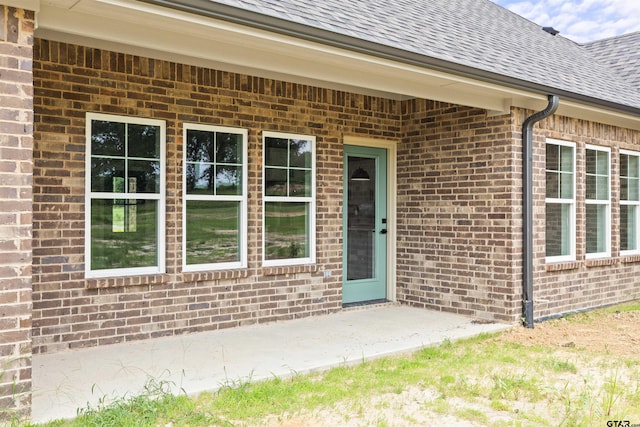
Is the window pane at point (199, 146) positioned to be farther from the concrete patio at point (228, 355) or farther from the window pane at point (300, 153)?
the concrete patio at point (228, 355)

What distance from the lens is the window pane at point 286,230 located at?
7246 millimetres

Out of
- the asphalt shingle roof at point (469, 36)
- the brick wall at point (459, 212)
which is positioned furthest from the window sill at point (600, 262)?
the asphalt shingle roof at point (469, 36)

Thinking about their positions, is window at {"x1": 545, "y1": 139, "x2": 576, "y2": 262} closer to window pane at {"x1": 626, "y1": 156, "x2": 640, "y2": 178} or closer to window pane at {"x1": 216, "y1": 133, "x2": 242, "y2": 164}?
window pane at {"x1": 626, "y1": 156, "x2": 640, "y2": 178}

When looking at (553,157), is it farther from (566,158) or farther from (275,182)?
(275,182)

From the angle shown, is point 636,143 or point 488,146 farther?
point 636,143

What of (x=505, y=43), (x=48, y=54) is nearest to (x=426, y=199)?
(x=505, y=43)

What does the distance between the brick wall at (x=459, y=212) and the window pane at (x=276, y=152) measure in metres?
2.05

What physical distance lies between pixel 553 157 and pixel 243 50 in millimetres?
4902

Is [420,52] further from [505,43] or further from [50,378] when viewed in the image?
[50,378]

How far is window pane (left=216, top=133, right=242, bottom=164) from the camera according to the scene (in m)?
6.78

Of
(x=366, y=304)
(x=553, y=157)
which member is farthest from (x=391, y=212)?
(x=553, y=157)

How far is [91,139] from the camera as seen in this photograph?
586 cm

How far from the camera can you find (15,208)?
12.3 feet

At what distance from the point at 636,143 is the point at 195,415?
861 centimetres
